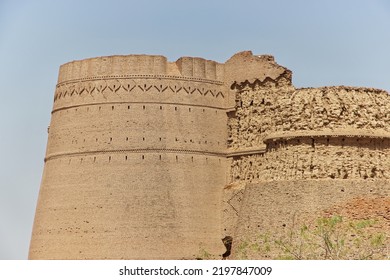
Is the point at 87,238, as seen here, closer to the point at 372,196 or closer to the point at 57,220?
the point at 57,220

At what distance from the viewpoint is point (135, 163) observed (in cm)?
3028

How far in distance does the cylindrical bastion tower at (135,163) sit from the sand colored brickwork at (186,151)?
0.11ft

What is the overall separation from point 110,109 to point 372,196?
9192 mm

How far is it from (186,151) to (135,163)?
1761 mm

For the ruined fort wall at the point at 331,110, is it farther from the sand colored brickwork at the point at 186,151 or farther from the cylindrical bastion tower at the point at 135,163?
the cylindrical bastion tower at the point at 135,163

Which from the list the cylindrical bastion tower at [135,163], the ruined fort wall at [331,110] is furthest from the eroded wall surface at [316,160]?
the cylindrical bastion tower at [135,163]

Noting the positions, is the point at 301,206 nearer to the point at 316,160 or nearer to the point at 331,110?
the point at 316,160

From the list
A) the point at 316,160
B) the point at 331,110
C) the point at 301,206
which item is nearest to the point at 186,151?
the point at 316,160

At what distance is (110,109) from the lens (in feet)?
102

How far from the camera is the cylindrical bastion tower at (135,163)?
29844 millimetres

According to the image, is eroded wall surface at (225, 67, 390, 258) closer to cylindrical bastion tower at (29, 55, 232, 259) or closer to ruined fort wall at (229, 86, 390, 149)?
ruined fort wall at (229, 86, 390, 149)
